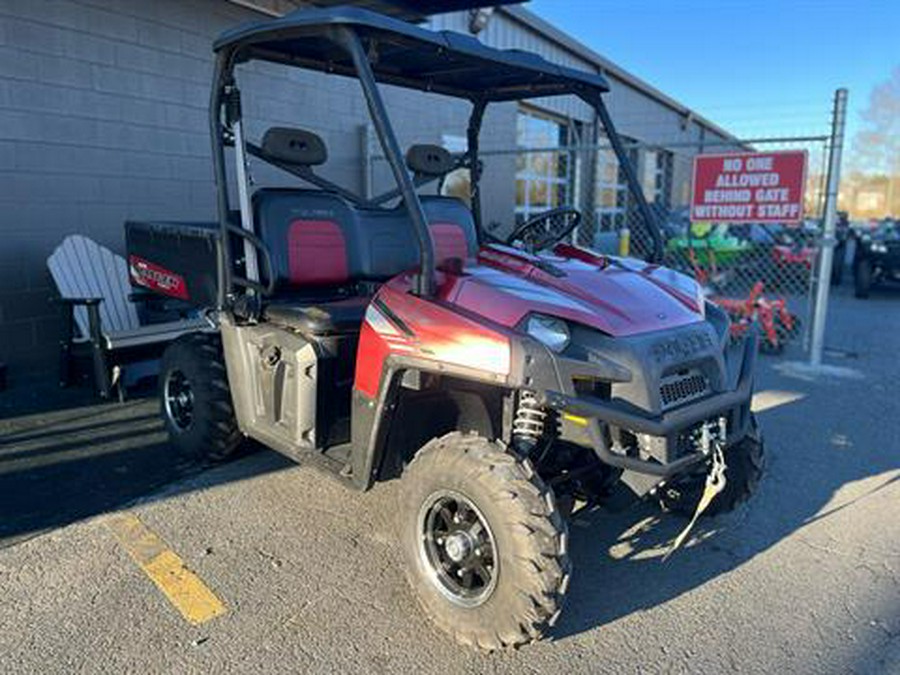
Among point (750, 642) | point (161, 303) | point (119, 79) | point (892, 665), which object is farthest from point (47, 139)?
point (892, 665)

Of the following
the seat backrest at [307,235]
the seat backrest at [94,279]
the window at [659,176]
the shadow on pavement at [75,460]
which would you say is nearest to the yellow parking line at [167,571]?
the shadow on pavement at [75,460]

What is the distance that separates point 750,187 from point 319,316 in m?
5.35

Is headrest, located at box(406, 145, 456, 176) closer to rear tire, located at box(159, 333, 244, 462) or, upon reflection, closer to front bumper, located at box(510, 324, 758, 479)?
rear tire, located at box(159, 333, 244, 462)

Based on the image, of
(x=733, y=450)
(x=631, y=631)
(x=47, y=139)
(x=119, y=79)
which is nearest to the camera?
(x=631, y=631)

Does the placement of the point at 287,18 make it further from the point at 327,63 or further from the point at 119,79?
the point at 119,79

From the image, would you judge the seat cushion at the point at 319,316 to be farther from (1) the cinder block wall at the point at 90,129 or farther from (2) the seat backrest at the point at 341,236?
(1) the cinder block wall at the point at 90,129

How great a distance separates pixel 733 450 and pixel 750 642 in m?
0.89

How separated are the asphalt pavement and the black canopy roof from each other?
1.86 meters

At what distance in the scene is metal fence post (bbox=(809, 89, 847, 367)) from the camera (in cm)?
603

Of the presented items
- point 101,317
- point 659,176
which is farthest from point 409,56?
point 659,176

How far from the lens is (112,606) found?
2611 mm

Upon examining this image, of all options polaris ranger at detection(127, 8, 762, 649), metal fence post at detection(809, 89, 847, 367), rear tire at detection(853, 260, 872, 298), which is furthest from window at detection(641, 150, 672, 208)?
polaris ranger at detection(127, 8, 762, 649)

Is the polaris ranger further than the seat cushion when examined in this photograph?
No

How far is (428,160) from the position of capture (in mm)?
3900
